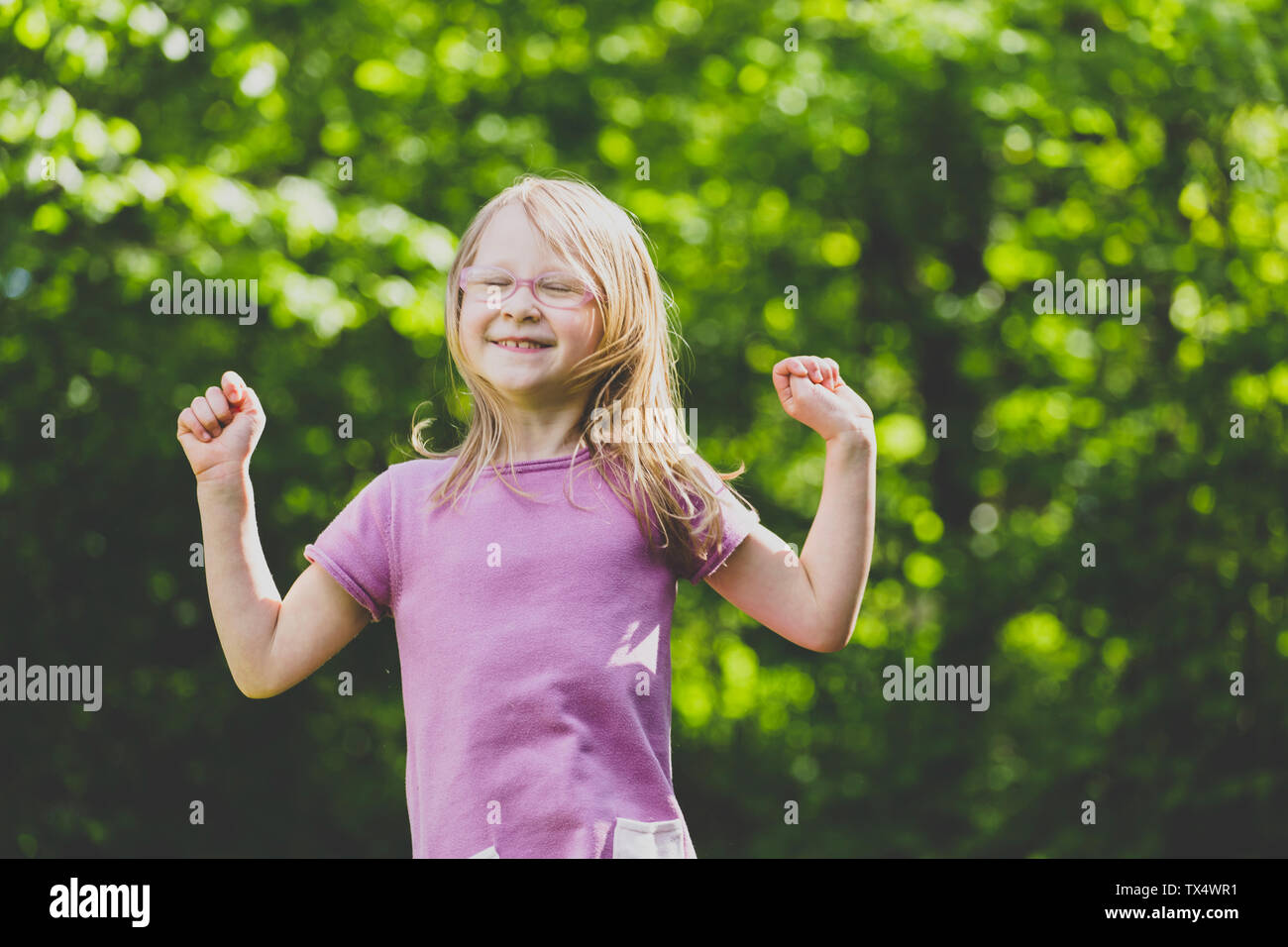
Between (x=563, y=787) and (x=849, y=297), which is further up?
(x=849, y=297)

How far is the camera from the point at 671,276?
21.1ft

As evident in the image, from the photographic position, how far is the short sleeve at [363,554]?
1851mm

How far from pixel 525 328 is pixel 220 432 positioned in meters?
0.46

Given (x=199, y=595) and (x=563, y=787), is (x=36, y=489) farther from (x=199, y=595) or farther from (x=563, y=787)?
(x=563, y=787)

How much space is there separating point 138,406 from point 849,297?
3.58 metres

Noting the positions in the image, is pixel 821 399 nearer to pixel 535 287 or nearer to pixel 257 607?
pixel 535 287

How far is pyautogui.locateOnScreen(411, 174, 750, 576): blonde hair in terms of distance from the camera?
73.5 inches

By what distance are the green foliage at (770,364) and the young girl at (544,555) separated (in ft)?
9.66

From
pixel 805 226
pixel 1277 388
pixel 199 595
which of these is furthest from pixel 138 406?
pixel 1277 388

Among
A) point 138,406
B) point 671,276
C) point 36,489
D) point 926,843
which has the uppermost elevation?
point 671,276

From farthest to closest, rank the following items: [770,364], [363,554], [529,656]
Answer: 1. [770,364]
2. [363,554]
3. [529,656]

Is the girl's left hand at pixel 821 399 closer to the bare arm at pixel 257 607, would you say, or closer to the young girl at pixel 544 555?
the young girl at pixel 544 555

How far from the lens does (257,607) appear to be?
187cm

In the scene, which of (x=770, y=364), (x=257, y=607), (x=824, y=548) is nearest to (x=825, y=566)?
(x=824, y=548)
